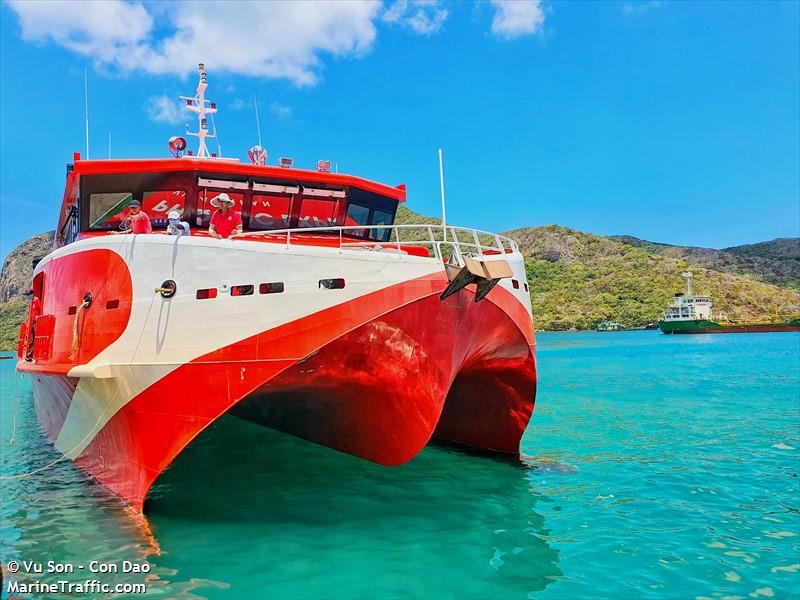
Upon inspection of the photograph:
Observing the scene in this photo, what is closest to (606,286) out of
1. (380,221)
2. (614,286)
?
(614,286)

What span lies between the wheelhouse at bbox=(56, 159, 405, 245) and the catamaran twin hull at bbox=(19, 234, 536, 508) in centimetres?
79

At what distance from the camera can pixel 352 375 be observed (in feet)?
24.4

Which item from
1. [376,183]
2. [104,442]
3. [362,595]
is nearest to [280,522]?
[362,595]

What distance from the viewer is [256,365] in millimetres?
6695

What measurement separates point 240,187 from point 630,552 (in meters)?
7.13

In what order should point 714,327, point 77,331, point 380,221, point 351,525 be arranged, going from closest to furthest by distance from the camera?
point 351,525 < point 77,331 < point 380,221 < point 714,327

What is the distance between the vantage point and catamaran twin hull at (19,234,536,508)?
265 inches

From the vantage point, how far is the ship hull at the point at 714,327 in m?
75.5

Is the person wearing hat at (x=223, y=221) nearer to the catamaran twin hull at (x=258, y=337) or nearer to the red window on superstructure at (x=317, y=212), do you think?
the catamaran twin hull at (x=258, y=337)

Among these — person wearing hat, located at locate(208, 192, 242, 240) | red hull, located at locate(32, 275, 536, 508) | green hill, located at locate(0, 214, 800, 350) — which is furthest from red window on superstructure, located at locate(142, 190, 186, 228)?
green hill, located at locate(0, 214, 800, 350)

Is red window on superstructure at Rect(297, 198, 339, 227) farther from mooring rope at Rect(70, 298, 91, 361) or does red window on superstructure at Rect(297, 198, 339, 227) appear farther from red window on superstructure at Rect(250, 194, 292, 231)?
mooring rope at Rect(70, 298, 91, 361)

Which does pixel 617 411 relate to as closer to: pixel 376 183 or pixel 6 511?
pixel 376 183

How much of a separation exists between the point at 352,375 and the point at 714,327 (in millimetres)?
82561

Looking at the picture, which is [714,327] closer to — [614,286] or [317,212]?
[614,286]
